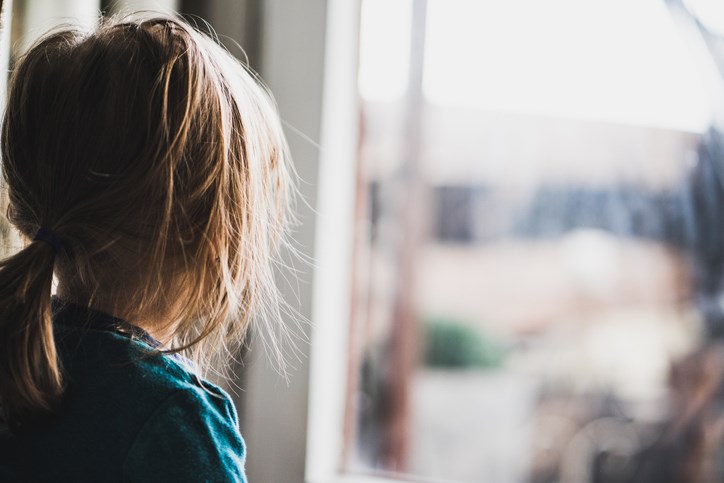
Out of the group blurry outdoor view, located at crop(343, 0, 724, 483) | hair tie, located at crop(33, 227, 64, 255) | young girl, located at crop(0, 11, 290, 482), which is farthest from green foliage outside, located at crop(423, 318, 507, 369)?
hair tie, located at crop(33, 227, 64, 255)

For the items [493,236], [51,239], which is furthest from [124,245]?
[493,236]

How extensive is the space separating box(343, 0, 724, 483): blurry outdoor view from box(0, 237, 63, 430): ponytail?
0.46 meters

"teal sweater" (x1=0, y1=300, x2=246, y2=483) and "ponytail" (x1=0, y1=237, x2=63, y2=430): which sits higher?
"ponytail" (x1=0, y1=237, x2=63, y2=430)

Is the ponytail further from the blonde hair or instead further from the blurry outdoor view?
the blurry outdoor view

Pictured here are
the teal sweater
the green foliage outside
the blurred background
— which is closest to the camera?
the teal sweater

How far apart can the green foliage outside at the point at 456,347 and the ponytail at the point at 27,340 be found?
0.55m

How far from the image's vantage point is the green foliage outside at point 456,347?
94cm

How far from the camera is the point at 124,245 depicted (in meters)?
0.54

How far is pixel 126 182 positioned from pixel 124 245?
5cm

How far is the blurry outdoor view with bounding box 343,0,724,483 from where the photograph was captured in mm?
792

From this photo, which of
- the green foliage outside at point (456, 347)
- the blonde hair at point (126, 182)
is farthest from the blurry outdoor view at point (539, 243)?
the blonde hair at point (126, 182)

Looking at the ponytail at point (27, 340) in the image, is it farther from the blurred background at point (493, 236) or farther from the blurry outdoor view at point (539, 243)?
the blurry outdoor view at point (539, 243)

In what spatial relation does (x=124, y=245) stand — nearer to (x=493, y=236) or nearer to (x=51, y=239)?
(x=51, y=239)

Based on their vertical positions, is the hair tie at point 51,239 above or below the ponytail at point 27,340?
above
